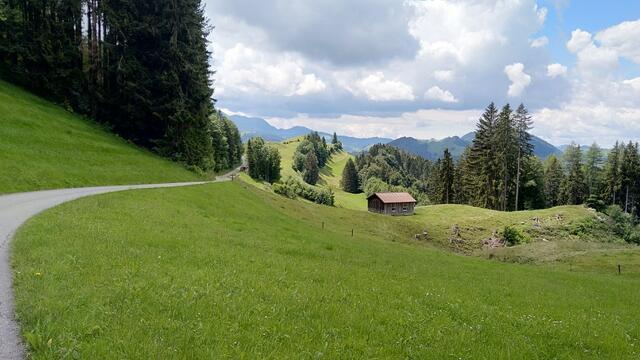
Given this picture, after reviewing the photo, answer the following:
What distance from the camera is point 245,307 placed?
9.88 m

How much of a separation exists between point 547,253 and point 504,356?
4538 cm

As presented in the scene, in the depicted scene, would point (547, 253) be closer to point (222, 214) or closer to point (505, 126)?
point (222, 214)

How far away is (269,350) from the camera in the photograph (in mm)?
7965

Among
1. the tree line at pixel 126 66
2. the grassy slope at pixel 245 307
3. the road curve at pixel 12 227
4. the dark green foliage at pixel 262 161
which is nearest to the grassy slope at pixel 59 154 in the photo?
the road curve at pixel 12 227

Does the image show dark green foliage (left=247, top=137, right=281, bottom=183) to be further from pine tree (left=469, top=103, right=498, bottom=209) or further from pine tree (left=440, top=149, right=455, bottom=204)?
pine tree (left=469, top=103, right=498, bottom=209)

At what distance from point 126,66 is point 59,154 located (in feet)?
74.6

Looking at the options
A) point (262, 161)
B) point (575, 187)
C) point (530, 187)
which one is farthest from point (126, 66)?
point (575, 187)

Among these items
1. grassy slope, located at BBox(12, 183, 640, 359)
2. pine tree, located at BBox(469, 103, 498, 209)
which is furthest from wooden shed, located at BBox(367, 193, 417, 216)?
grassy slope, located at BBox(12, 183, 640, 359)

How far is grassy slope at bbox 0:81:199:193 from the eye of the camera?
29500mm

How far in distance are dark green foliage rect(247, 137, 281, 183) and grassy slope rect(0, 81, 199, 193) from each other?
8966cm

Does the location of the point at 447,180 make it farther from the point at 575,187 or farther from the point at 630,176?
the point at 630,176

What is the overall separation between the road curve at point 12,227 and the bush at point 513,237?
194 ft

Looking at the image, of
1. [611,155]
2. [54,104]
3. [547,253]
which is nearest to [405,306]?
[547,253]

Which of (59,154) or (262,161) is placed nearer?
(59,154)
